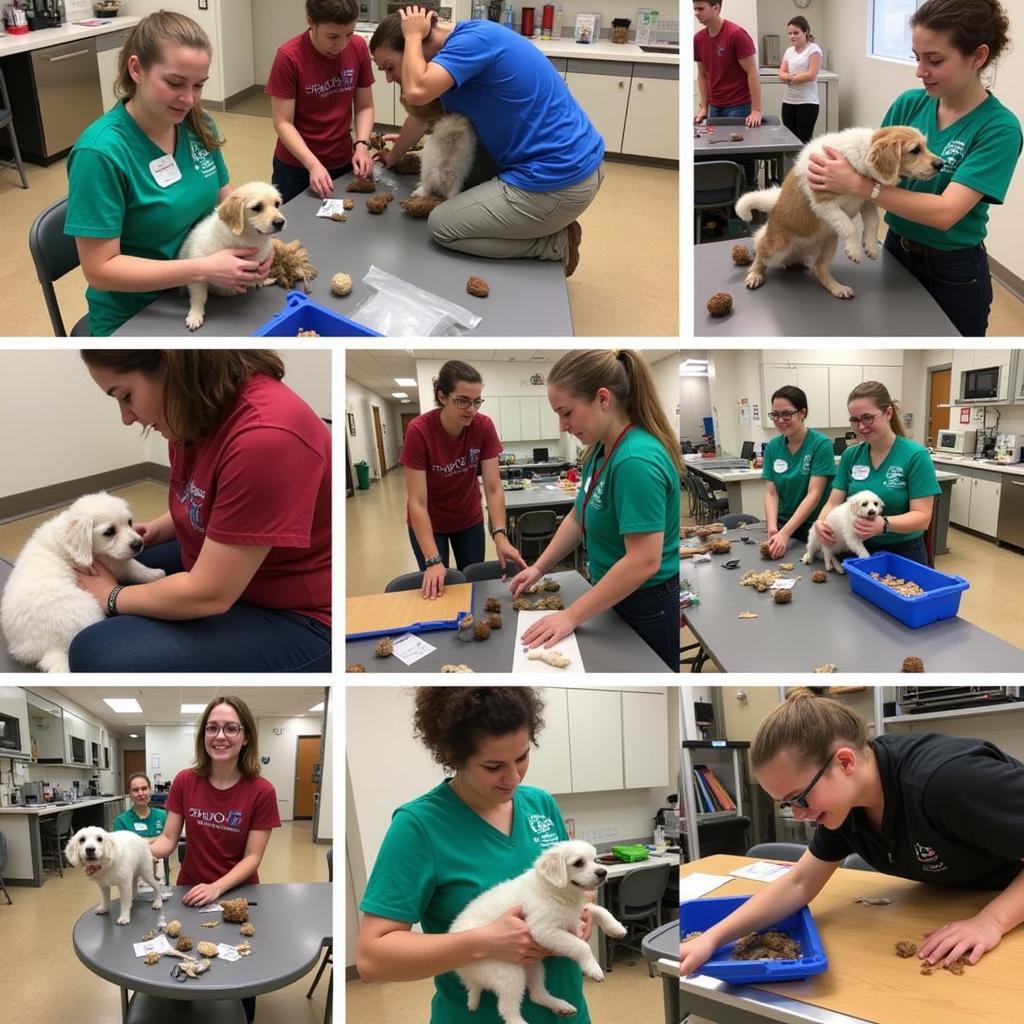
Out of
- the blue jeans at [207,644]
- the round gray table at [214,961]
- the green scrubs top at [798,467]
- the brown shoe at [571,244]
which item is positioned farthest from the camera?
the brown shoe at [571,244]

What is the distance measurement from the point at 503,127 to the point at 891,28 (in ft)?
3.97

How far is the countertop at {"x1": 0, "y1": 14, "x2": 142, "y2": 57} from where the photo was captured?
5.31m

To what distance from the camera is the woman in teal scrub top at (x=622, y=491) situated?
188 cm

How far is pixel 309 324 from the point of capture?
205 cm

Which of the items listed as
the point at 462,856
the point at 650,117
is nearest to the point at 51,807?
the point at 462,856

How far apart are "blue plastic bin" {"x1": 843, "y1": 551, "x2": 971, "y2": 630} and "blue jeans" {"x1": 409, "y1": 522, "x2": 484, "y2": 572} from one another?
1016 mm

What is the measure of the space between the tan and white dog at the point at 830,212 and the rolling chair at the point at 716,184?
1248 mm

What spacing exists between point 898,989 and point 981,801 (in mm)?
385

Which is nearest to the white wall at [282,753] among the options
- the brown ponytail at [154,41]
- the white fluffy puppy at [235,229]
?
the white fluffy puppy at [235,229]

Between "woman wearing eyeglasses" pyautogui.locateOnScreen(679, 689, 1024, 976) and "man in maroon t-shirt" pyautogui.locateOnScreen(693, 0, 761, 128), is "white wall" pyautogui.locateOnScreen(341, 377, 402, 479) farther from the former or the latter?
"man in maroon t-shirt" pyautogui.locateOnScreen(693, 0, 761, 128)

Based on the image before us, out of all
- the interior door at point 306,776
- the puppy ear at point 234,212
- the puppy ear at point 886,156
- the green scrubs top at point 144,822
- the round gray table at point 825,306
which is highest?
the puppy ear at point 886,156

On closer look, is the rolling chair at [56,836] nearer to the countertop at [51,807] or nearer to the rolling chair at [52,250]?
the countertop at [51,807]

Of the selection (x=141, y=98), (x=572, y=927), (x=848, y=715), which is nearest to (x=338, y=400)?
(x=141, y=98)

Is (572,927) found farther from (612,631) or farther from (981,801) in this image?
(981,801)
